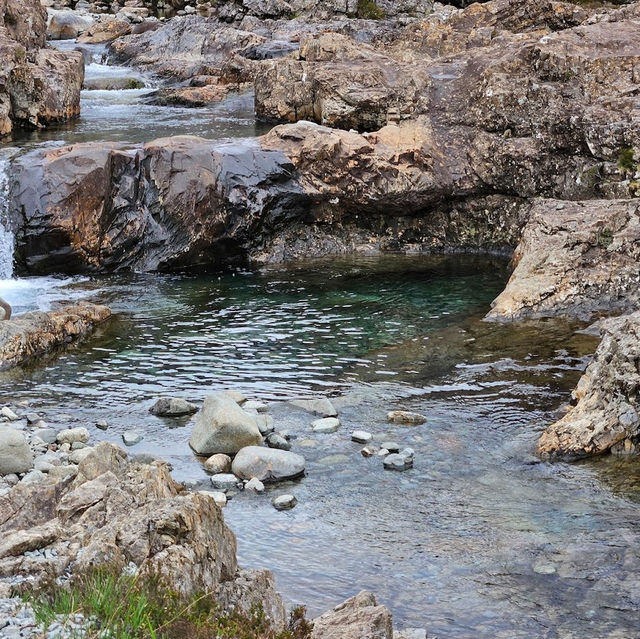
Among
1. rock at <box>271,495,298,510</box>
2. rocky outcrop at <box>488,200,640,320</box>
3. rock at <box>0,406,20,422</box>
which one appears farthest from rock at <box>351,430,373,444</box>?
rocky outcrop at <box>488,200,640,320</box>

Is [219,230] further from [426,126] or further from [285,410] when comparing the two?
[285,410]

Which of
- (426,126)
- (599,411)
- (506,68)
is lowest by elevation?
(599,411)

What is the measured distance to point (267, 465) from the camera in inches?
306

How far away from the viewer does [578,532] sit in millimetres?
6613

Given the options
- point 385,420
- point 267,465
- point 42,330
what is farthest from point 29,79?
point 267,465

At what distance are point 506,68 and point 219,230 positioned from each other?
6366 mm

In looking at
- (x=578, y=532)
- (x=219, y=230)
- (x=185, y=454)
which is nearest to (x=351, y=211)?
(x=219, y=230)

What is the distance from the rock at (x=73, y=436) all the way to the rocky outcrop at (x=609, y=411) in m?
4.42

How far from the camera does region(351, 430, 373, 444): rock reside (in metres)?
8.48

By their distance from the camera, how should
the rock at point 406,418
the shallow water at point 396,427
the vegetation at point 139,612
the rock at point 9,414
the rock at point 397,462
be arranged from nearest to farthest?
the vegetation at point 139,612 → the shallow water at point 396,427 → the rock at point 397,462 → the rock at point 406,418 → the rock at point 9,414

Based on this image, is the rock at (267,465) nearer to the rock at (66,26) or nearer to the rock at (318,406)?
the rock at (318,406)

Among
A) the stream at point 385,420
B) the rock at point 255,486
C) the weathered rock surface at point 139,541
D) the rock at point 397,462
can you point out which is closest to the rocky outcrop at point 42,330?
the stream at point 385,420

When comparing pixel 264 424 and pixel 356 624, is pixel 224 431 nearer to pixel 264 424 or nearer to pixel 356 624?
pixel 264 424

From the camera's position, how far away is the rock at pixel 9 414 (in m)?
9.12
